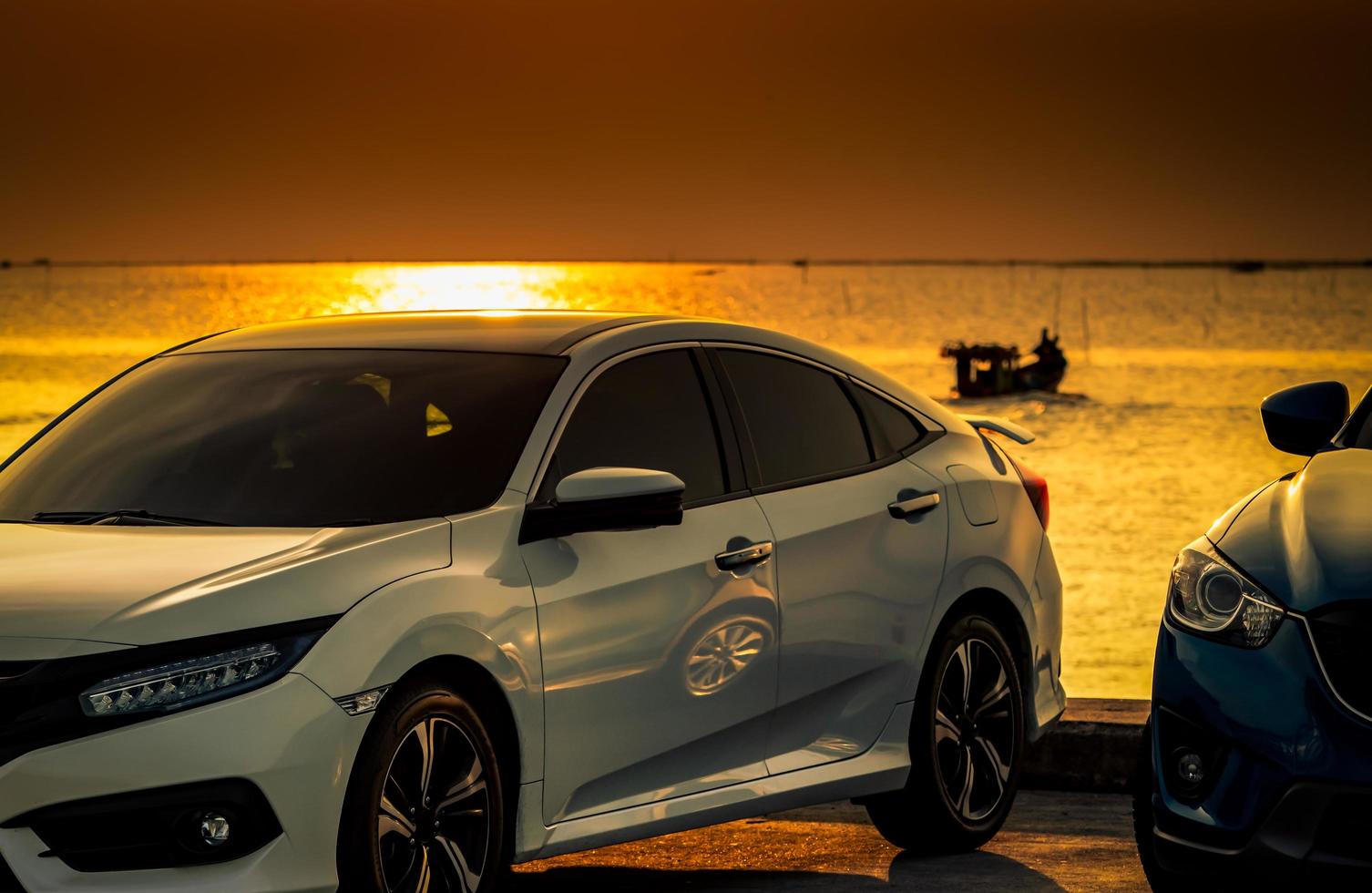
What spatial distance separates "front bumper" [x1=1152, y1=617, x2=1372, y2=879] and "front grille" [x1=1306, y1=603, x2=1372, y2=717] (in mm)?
28

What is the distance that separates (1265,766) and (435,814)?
77.0 inches

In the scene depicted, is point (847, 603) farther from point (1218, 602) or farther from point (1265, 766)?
point (1265, 766)

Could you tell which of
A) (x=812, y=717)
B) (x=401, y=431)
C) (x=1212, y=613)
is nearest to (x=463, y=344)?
(x=401, y=431)

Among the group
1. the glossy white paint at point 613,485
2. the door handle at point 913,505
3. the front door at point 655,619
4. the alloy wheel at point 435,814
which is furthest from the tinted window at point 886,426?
the alloy wheel at point 435,814

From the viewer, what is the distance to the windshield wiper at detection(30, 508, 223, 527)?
18.7 ft

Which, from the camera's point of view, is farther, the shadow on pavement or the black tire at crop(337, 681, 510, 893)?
the shadow on pavement

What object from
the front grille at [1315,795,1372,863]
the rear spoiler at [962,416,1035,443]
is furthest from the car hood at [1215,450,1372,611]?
the rear spoiler at [962,416,1035,443]

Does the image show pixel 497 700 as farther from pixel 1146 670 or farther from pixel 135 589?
pixel 1146 670

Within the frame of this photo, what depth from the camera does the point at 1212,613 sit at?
17.5 feet

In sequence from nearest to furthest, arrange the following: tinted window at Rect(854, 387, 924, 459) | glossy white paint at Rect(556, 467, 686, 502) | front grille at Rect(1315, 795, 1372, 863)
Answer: front grille at Rect(1315, 795, 1372, 863), glossy white paint at Rect(556, 467, 686, 502), tinted window at Rect(854, 387, 924, 459)

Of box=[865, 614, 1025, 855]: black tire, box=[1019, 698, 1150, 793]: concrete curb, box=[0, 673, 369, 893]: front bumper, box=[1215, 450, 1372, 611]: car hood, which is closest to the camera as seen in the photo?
box=[0, 673, 369, 893]: front bumper

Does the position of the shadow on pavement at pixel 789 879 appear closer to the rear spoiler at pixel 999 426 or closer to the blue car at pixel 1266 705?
the blue car at pixel 1266 705

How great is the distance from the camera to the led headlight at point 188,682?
4.68m

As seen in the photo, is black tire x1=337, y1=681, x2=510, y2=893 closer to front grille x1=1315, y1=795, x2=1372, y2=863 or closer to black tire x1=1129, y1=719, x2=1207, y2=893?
black tire x1=1129, y1=719, x2=1207, y2=893
